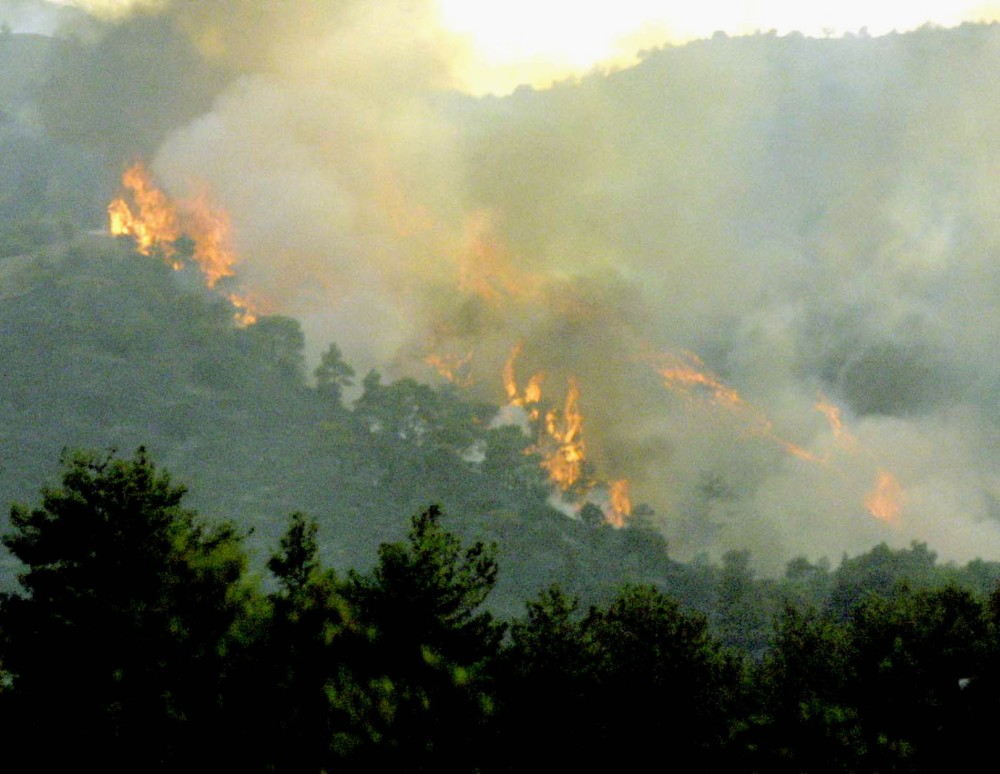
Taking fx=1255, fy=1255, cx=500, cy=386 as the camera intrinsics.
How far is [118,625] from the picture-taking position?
124ft

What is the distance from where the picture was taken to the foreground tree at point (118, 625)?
3394cm

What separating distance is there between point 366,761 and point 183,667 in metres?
6.98

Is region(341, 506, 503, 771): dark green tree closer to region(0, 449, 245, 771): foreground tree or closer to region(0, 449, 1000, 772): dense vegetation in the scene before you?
region(0, 449, 1000, 772): dense vegetation

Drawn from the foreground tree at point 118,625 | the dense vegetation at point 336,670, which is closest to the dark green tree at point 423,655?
the dense vegetation at point 336,670

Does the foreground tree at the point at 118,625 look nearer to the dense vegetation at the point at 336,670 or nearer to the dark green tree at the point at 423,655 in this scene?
the dense vegetation at the point at 336,670

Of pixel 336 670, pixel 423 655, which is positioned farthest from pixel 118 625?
pixel 423 655

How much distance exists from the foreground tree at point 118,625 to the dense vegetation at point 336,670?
0.21ft

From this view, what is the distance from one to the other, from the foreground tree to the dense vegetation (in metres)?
0.06

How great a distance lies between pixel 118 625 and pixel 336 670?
25.2 ft

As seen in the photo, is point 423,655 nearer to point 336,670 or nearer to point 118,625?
point 336,670

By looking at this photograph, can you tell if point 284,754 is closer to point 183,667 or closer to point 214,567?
point 183,667

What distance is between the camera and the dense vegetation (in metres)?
33.4

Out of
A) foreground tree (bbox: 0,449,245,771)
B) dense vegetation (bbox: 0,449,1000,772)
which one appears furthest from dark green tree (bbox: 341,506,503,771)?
foreground tree (bbox: 0,449,245,771)

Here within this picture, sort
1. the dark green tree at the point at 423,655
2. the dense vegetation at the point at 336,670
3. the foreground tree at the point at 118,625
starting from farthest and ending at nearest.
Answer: the foreground tree at the point at 118,625 → the dense vegetation at the point at 336,670 → the dark green tree at the point at 423,655
